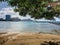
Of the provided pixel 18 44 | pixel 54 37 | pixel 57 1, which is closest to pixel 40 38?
pixel 54 37

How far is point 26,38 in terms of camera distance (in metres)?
2.04

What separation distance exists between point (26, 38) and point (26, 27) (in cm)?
17

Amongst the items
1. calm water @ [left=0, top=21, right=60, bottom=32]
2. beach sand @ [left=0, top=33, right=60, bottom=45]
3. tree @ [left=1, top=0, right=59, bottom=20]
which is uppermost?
tree @ [left=1, top=0, right=59, bottom=20]

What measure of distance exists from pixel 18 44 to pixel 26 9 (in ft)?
1.78

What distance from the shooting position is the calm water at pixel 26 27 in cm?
206

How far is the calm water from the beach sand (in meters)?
0.07

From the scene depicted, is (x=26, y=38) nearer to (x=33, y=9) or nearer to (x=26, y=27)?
(x=26, y=27)

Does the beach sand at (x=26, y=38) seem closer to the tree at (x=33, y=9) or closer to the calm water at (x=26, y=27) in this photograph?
the calm water at (x=26, y=27)

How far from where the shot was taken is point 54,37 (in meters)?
2.04

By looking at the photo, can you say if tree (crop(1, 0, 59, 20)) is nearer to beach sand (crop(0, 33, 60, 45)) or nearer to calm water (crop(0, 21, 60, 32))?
calm water (crop(0, 21, 60, 32))

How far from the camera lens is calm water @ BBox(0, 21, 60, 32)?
81.3 inches

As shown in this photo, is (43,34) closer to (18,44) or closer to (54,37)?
(54,37)

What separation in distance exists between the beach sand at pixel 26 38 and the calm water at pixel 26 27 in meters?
0.07

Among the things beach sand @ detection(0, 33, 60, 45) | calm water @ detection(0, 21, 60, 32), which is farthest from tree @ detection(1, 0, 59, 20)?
beach sand @ detection(0, 33, 60, 45)
